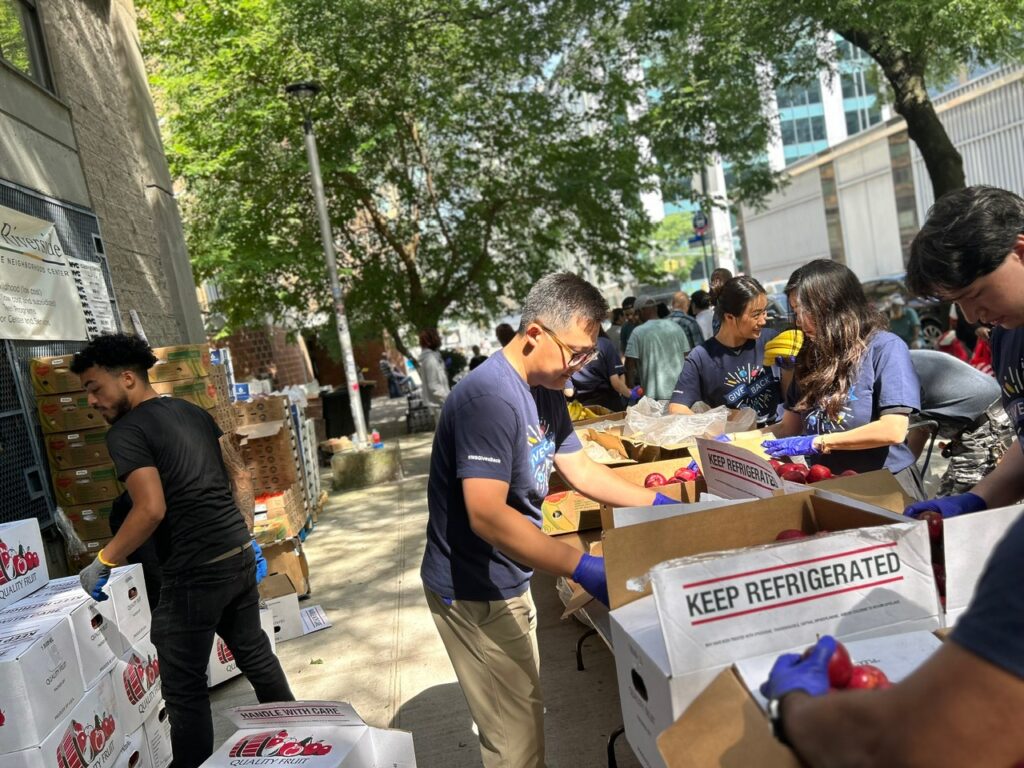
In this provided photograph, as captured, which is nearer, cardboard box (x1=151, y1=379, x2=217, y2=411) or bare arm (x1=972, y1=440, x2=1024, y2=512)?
bare arm (x1=972, y1=440, x2=1024, y2=512)

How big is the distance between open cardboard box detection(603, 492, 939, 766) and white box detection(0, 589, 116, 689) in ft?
6.97

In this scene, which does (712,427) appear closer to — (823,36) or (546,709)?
(546,709)

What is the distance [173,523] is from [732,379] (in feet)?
10.1

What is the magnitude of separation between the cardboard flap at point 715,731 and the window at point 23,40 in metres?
6.63

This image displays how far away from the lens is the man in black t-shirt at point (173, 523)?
3.22m

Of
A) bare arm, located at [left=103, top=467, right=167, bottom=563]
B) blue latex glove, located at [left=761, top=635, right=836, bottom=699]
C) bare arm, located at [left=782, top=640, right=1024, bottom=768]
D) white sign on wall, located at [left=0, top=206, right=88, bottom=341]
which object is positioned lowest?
blue latex glove, located at [left=761, top=635, right=836, bottom=699]

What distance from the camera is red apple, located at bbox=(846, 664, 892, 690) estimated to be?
1.35 m

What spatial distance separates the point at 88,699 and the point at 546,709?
210cm

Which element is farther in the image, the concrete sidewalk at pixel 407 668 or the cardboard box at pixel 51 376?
the cardboard box at pixel 51 376

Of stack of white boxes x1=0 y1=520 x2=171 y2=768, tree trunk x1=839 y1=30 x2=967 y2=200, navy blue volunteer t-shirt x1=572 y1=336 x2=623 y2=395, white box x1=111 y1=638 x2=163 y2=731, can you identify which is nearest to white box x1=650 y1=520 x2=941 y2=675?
stack of white boxes x1=0 y1=520 x2=171 y2=768

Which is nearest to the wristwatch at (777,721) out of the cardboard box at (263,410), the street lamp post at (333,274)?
the cardboard box at (263,410)

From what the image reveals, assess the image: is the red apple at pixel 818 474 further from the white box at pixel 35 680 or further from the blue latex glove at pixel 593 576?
the white box at pixel 35 680

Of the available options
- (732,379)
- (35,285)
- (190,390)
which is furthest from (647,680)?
(190,390)

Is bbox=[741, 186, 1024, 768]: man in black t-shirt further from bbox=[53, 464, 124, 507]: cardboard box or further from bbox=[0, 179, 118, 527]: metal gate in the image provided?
bbox=[53, 464, 124, 507]: cardboard box
